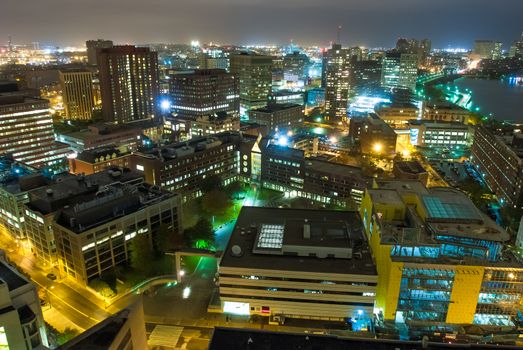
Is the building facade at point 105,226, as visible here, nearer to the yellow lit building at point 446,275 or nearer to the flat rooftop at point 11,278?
the flat rooftop at point 11,278

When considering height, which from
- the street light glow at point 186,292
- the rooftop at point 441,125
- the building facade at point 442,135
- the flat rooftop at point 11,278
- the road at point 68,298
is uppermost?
the flat rooftop at point 11,278

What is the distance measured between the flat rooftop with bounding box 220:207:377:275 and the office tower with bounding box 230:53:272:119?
70.5 m

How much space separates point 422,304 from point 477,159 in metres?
45.3

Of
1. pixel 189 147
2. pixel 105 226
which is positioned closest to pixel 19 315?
pixel 105 226

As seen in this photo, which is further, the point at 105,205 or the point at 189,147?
the point at 189,147

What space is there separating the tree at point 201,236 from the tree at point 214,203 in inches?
296

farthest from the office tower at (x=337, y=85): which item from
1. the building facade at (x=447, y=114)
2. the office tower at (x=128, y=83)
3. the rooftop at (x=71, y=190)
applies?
the rooftop at (x=71, y=190)

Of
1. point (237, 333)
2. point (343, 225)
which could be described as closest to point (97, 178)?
point (343, 225)

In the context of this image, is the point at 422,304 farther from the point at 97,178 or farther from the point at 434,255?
the point at 97,178

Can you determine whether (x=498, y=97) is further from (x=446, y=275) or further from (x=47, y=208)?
(x=47, y=208)

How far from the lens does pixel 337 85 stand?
11988cm

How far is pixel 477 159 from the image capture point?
66000 millimetres

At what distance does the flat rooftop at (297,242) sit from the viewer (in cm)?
3085

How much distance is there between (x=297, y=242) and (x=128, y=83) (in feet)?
232
